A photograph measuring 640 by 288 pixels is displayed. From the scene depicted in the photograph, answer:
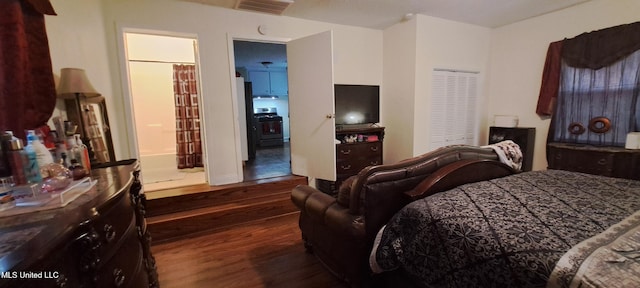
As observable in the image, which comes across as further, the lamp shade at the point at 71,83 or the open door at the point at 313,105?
the open door at the point at 313,105

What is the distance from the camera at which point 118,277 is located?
3.16 ft

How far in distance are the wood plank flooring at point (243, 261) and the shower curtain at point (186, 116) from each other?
2026mm

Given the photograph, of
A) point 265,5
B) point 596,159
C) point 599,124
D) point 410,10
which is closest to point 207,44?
point 265,5

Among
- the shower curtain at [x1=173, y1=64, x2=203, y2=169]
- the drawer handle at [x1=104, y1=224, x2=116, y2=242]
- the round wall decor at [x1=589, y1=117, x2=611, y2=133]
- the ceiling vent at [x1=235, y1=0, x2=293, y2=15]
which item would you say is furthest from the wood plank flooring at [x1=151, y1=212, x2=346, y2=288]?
the round wall decor at [x1=589, y1=117, x2=611, y2=133]

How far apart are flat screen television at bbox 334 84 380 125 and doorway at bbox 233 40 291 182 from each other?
3.90ft

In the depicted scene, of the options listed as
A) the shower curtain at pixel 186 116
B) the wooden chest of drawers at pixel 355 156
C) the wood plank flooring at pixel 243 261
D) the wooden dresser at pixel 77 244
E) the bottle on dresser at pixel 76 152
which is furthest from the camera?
the shower curtain at pixel 186 116

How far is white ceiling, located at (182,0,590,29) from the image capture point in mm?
3113

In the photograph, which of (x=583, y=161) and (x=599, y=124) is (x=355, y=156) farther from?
(x=599, y=124)

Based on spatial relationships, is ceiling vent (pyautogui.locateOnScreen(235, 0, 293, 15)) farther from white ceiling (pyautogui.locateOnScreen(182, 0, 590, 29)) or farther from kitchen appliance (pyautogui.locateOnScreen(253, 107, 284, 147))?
kitchen appliance (pyautogui.locateOnScreen(253, 107, 284, 147))

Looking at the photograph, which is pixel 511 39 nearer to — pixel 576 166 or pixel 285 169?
pixel 576 166

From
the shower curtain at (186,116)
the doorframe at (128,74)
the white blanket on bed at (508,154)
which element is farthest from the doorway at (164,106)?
the white blanket on bed at (508,154)

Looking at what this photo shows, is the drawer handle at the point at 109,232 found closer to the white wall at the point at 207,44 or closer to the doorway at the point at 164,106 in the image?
the white wall at the point at 207,44

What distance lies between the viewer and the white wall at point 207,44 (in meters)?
2.32

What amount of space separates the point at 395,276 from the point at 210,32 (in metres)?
3.15
